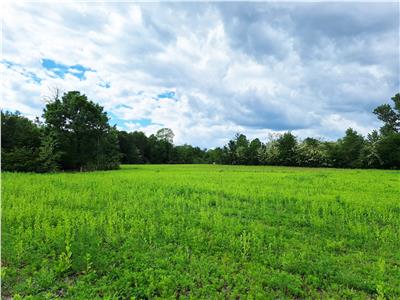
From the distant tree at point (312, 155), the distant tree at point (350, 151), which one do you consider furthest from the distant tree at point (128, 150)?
the distant tree at point (350, 151)

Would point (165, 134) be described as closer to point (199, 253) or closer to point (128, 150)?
point (128, 150)

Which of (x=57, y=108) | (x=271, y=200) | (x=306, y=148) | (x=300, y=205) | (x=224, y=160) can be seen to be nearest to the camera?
(x=300, y=205)

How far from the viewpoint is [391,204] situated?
1250cm

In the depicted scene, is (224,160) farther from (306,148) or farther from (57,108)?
(57,108)

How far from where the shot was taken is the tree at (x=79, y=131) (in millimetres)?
36688

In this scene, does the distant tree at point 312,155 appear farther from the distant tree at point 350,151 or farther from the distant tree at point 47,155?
the distant tree at point 47,155

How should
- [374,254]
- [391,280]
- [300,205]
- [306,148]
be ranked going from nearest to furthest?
[391,280] < [374,254] < [300,205] < [306,148]

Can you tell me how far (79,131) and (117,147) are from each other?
885cm

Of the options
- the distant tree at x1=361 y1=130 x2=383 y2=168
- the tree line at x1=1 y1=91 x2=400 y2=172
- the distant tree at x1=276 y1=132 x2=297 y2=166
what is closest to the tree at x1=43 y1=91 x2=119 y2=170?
the tree line at x1=1 y1=91 x2=400 y2=172

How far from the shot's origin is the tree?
120 ft

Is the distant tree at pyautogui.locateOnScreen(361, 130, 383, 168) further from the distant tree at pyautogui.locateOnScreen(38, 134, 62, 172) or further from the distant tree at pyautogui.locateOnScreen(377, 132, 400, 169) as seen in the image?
the distant tree at pyautogui.locateOnScreen(38, 134, 62, 172)

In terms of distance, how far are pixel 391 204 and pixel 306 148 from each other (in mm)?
62643

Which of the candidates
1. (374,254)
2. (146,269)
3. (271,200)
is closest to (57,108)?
(271,200)

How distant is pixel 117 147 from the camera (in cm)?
4684
